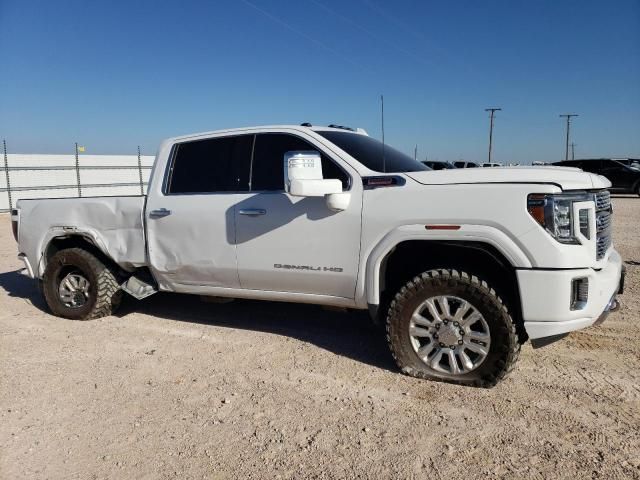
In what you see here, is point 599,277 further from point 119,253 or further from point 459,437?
point 119,253

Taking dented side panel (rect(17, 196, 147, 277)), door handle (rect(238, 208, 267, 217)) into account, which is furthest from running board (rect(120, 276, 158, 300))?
door handle (rect(238, 208, 267, 217))

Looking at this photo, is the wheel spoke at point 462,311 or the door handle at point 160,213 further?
the door handle at point 160,213

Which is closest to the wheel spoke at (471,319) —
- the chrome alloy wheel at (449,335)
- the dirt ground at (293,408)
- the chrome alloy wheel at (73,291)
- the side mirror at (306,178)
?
the chrome alloy wheel at (449,335)

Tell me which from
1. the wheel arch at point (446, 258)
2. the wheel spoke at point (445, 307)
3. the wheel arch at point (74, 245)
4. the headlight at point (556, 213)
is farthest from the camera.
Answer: the wheel arch at point (74, 245)

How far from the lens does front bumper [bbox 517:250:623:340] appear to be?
10.4 feet

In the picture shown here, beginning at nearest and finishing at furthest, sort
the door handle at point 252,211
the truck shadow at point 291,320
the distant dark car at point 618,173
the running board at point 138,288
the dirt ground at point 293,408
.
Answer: the dirt ground at point 293,408 → the door handle at point 252,211 → the truck shadow at point 291,320 → the running board at point 138,288 → the distant dark car at point 618,173

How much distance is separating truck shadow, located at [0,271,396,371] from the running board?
0.48 metres

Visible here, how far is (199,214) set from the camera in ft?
14.8

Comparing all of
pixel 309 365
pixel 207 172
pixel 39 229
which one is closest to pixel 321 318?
pixel 309 365

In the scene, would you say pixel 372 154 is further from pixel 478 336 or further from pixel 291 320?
pixel 291 320

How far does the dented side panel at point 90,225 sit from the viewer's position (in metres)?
4.98

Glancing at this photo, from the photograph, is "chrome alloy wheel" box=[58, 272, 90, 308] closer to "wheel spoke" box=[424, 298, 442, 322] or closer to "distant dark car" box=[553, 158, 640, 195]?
"wheel spoke" box=[424, 298, 442, 322]

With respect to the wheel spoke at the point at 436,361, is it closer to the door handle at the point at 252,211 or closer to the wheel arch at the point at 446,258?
the wheel arch at the point at 446,258

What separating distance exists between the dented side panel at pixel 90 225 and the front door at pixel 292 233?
4.16 ft
